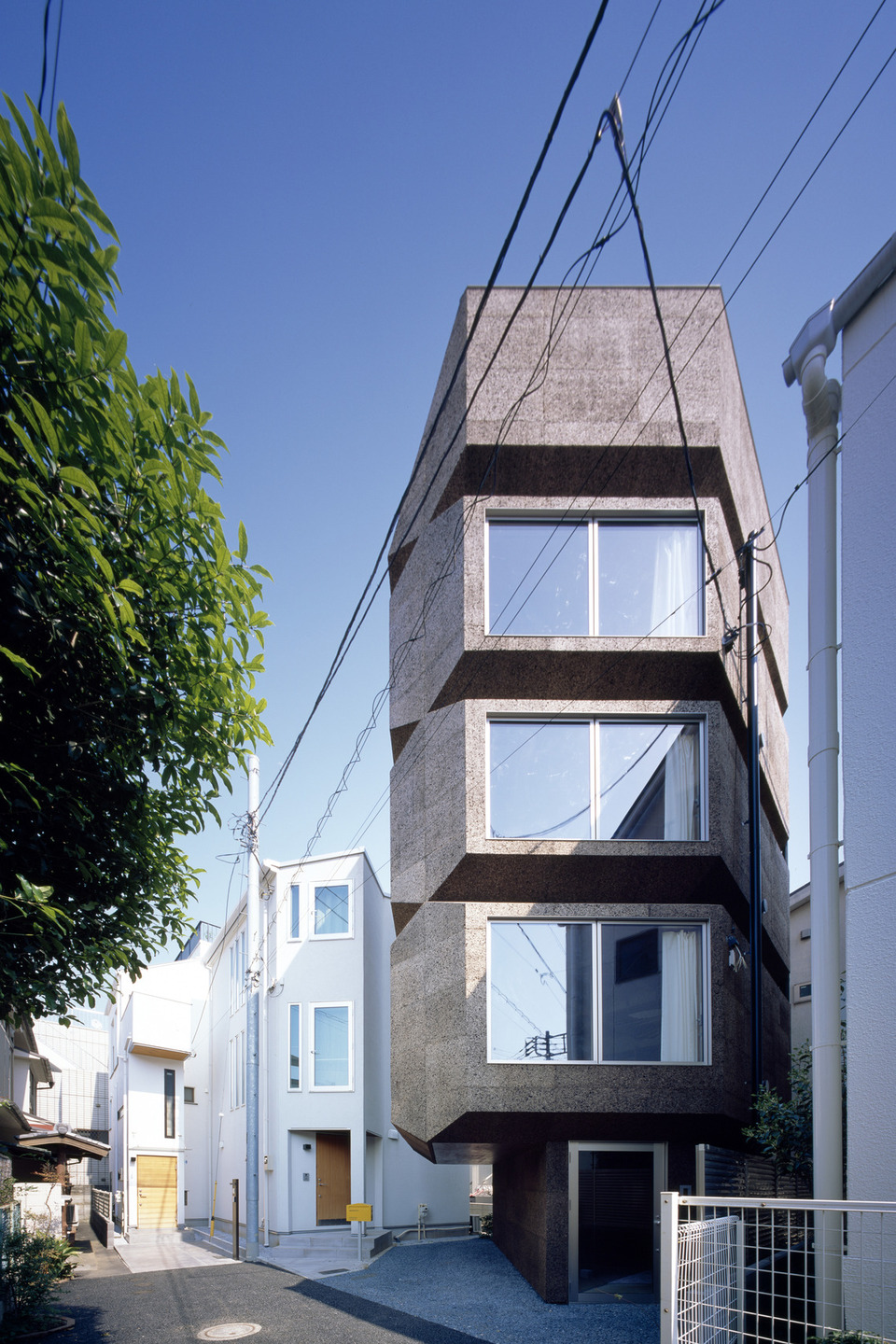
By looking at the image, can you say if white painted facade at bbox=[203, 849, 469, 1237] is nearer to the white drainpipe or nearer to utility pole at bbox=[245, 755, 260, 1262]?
utility pole at bbox=[245, 755, 260, 1262]

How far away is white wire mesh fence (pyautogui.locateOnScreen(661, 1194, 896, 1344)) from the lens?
16.8 ft

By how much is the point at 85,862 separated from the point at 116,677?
1.32m

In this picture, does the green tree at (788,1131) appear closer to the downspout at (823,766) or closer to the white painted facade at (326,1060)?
the downspout at (823,766)

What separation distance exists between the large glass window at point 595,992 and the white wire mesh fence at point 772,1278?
3.98m

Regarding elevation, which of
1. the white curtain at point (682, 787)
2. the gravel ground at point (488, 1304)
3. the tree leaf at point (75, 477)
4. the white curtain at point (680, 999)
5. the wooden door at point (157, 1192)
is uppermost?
the tree leaf at point (75, 477)

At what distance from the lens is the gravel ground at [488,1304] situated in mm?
9898

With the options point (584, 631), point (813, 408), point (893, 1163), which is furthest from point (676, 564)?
point (893, 1163)

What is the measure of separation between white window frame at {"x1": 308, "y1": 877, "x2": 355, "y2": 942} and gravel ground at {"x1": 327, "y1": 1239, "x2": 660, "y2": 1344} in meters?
6.98

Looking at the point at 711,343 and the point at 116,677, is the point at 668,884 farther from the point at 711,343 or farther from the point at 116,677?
the point at 116,677

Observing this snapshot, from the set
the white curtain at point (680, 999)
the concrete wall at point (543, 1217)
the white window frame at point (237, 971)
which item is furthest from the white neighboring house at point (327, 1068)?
the white curtain at point (680, 999)

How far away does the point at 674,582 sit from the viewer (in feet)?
40.2

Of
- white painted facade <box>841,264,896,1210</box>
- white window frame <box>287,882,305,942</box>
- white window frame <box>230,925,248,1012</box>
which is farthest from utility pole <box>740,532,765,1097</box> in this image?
white window frame <box>230,925,248,1012</box>

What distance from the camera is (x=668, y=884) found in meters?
11.8

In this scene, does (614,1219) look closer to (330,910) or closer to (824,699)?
(824,699)
